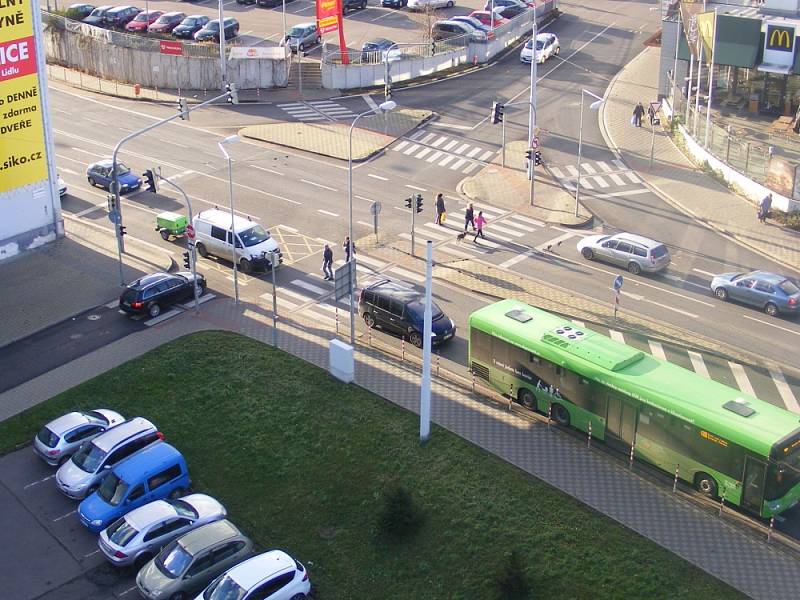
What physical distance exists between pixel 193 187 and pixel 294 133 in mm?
10071

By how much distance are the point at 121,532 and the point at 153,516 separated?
0.95 meters

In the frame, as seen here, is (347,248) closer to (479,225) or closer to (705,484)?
(479,225)

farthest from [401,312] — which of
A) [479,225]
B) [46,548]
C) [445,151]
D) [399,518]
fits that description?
[445,151]

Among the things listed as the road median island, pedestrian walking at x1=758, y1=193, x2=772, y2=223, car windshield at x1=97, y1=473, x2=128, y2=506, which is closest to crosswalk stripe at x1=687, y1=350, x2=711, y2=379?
pedestrian walking at x1=758, y1=193, x2=772, y2=223

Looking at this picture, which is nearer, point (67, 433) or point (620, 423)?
point (620, 423)

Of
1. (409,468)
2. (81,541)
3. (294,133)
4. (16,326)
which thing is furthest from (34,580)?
(294,133)

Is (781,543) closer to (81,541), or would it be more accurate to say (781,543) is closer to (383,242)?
(81,541)

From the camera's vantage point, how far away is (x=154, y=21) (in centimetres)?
8119

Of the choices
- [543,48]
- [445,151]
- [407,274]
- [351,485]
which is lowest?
[351,485]

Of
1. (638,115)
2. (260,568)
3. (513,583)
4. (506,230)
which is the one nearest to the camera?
(513,583)

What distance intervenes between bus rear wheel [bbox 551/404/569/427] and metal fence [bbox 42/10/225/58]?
149ft

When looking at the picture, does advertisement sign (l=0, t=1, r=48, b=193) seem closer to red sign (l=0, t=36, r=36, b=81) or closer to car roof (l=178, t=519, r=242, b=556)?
red sign (l=0, t=36, r=36, b=81)

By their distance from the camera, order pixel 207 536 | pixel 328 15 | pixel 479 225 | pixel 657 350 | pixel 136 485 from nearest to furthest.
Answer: pixel 207 536 < pixel 136 485 < pixel 657 350 < pixel 479 225 < pixel 328 15

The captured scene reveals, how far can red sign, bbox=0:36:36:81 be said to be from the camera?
45375 millimetres
